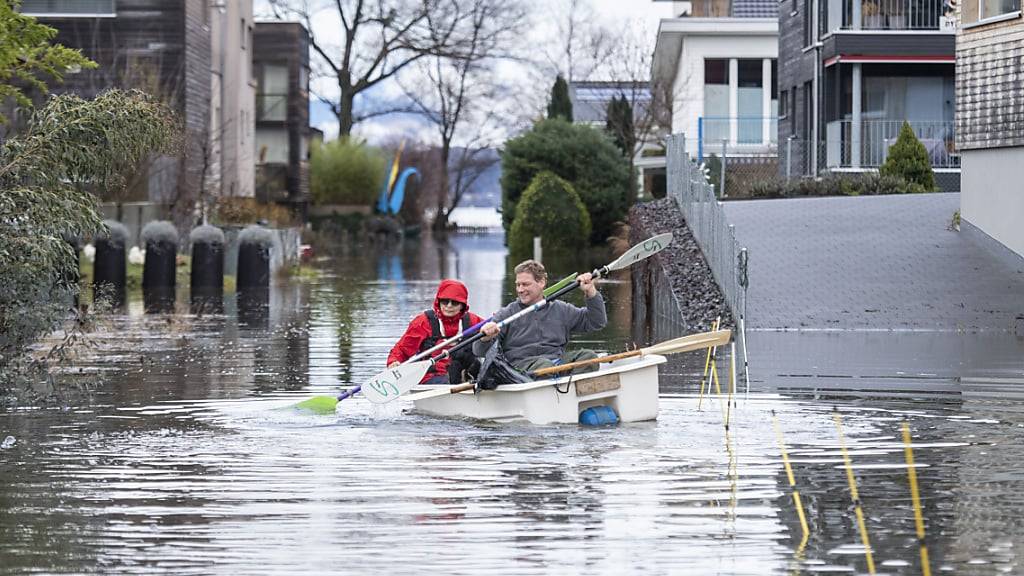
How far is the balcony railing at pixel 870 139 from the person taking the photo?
136 feet

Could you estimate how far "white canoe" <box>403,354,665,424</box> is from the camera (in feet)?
45.2

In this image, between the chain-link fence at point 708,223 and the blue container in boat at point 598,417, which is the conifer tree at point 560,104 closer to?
the chain-link fence at point 708,223

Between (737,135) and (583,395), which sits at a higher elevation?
(737,135)

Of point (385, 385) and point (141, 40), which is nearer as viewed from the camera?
point (385, 385)

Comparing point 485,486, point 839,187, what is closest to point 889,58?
point 839,187

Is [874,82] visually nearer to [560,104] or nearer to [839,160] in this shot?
[839,160]

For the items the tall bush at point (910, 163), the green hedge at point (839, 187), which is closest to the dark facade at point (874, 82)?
the tall bush at point (910, 163)

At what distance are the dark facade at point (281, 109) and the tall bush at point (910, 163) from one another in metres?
41.8

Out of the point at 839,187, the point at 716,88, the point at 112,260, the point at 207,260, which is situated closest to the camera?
the point at 112,260

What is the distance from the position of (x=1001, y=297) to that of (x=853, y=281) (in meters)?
2.23

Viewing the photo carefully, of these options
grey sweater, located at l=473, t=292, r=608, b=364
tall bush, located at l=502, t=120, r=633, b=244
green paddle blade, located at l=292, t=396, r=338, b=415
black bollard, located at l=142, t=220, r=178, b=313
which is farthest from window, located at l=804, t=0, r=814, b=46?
green paddle blade, located at l=292, t=396, r=338, b=415

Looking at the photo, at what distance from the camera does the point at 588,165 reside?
54688 mm

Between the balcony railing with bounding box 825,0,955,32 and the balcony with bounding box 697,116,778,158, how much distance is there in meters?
4.16

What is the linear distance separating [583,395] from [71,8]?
41.0 meters
